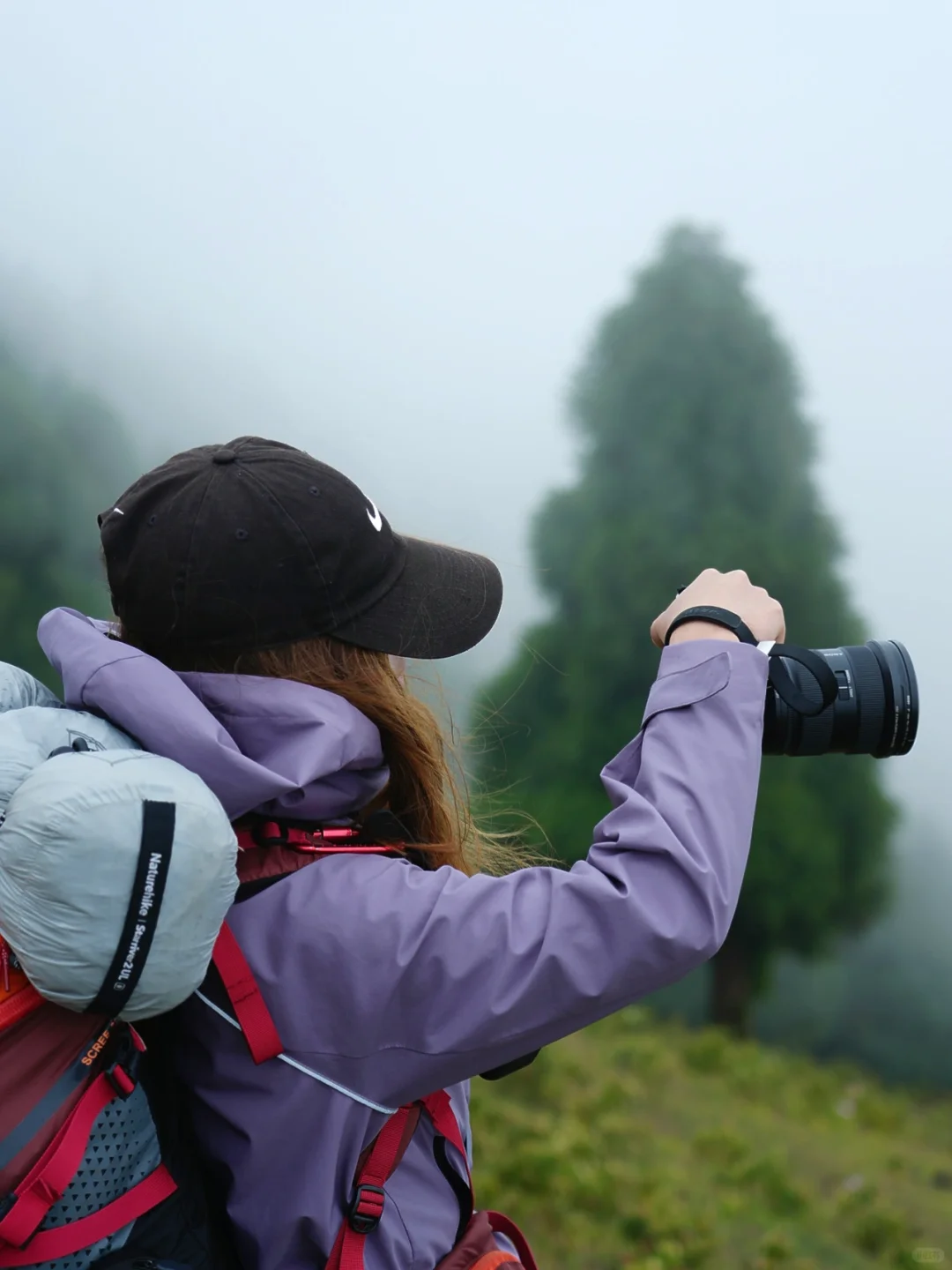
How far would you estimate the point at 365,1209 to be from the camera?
757 millimetres

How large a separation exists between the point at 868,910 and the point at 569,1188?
1.18 meters

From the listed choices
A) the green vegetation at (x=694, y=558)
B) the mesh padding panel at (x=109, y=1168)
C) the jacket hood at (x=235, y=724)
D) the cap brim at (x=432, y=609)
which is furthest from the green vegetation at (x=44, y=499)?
the mesh padding panel at (x=109, y=1168)

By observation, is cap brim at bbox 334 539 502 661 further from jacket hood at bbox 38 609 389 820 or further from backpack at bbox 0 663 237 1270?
backpack at bbox 0 663 237 1270

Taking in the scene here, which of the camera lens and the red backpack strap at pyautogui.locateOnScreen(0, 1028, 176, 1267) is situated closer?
the red backpack strap at pyautogui.locateOnScreen(0, 1028, 176, 1267)

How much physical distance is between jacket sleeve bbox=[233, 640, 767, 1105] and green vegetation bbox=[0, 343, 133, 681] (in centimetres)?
204

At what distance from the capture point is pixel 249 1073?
2.50 ft

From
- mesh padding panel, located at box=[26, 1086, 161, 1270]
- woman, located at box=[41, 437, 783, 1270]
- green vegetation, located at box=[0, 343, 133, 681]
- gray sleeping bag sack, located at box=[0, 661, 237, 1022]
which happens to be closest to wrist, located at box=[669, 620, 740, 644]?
woman, located at box=[41, 437, 783, 1270]

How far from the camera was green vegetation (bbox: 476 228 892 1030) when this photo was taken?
9.62 ft

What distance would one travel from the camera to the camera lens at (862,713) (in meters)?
0.97

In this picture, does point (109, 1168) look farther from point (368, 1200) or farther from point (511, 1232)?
point (511, 1232)

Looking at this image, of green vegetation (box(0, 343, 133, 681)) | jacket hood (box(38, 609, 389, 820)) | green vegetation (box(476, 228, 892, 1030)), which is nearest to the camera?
jacket hood (box(38, 609, 389, 820))

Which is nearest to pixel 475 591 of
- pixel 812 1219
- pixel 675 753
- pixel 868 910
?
pixel 675 753

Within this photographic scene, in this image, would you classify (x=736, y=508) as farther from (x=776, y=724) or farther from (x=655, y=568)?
(x=776, y=724)

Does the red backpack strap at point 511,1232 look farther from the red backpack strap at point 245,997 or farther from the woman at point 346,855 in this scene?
the red backpack strap at point 245,997
